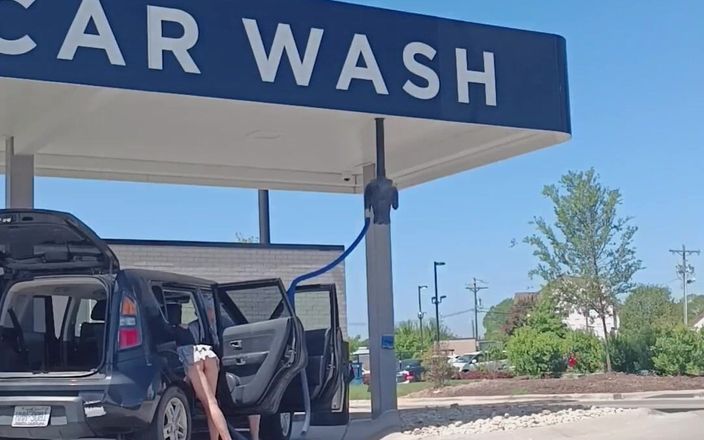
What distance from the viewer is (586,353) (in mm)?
33469

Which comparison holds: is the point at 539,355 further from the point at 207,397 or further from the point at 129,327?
the point at 129,327

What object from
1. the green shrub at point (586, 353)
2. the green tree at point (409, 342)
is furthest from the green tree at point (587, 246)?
the green tree at point (409, 342)

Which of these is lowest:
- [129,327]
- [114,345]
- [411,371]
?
[411,371]

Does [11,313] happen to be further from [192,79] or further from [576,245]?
[576,245]

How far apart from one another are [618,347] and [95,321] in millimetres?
25879

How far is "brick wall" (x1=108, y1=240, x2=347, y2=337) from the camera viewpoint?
720 inches

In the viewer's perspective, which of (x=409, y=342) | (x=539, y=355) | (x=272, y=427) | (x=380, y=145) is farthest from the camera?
(x=409, y=342)

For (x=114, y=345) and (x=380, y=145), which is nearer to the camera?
(x=114, y=345)

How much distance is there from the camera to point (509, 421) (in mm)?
12578

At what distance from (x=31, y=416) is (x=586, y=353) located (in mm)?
27026

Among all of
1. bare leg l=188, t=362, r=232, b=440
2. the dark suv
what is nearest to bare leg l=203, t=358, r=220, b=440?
bare leg l=188, t=362, r=232, b=440

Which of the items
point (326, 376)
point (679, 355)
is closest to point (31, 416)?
point (326, 376)

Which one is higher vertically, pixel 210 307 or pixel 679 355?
pixel 210 307

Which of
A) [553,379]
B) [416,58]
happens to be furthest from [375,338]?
[553,379]
